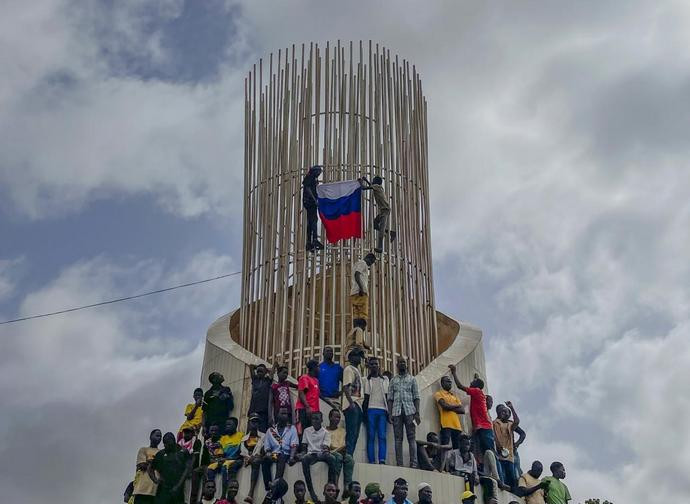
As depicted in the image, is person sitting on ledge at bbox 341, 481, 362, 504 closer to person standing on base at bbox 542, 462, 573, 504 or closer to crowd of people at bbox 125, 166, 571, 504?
crowd of people at bbox 125, 166, 571, 504

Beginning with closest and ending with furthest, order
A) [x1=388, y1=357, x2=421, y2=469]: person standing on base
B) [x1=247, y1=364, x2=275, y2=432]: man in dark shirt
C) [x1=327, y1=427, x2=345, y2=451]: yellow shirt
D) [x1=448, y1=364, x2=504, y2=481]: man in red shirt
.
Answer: [x1=327, y1=427, x2=345, y2=451]: yellow shirt
[x1=388, y1=357, x2=421, y2=469]: person standing on base
[x1=247, y1=364, x2=275, y2=432]: man in dark shirt
[x1=448, y1=364, x2=504, y2=481]: man in red shirt

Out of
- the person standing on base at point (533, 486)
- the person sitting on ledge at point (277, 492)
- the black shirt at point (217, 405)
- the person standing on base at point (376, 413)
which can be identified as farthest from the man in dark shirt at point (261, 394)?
the person standing on base at point (533, 486)

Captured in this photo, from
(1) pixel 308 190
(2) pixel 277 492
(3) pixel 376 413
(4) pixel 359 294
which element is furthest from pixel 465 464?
(1) pixel 308 190

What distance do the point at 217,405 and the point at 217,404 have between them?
16mm

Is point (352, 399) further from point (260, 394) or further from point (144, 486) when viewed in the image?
point (144, 486)

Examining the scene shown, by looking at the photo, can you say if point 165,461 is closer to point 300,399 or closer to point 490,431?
point 300,399

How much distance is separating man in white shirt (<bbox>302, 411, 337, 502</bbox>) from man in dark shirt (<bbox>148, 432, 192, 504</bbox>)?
165 cm

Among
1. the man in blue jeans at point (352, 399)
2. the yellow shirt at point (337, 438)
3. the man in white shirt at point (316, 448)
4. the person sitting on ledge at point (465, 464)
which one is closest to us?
the man in white shirt at point (316, 448)

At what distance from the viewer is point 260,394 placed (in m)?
14.5

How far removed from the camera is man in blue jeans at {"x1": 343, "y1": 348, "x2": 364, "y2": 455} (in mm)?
13914

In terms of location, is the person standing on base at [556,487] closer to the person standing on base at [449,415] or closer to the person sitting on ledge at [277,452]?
the person standing on base at [449,415]

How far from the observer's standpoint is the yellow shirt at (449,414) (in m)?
14.9

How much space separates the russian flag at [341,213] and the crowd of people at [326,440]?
316cm

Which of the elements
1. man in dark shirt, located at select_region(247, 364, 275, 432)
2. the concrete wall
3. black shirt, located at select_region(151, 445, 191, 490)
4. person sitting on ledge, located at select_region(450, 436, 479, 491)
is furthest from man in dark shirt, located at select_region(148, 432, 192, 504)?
person sitting on ledge, located at select_region(450, 436, 479, 491)
